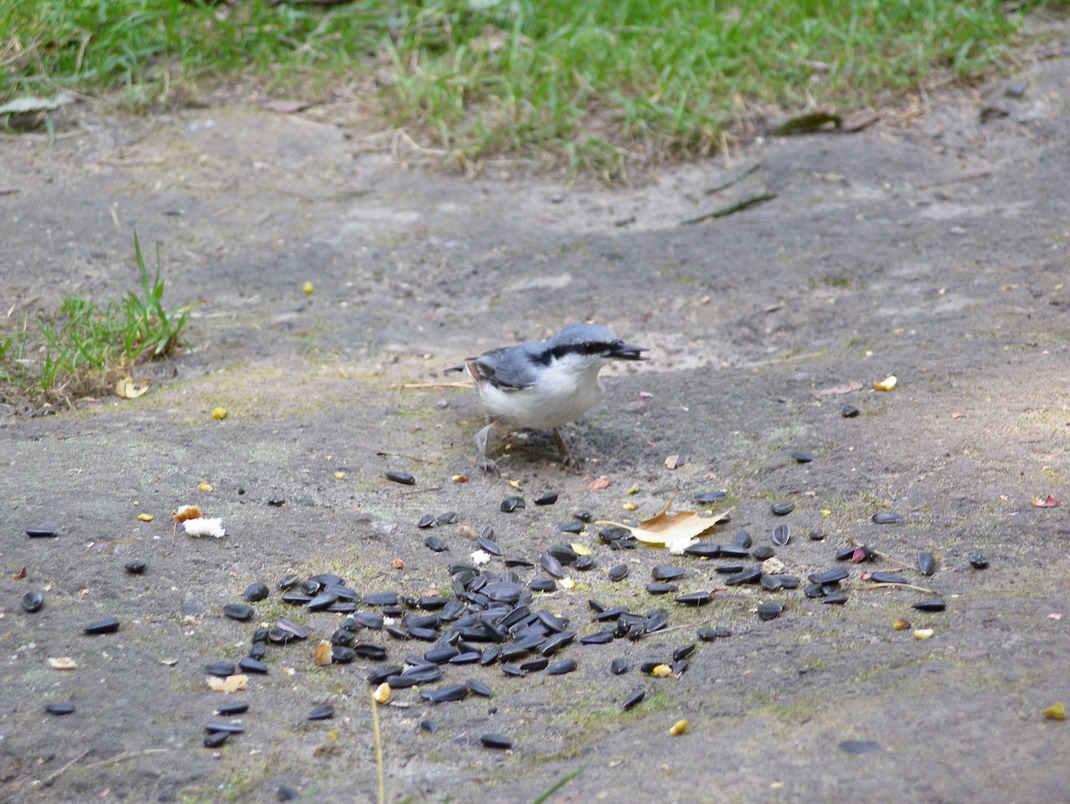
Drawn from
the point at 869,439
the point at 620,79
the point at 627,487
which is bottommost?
the point at 627,487

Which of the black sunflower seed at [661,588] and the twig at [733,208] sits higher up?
the twig at [733,208]

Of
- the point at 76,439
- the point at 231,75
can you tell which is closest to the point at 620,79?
the point at 231,75

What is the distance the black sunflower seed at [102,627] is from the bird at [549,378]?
1.86 meters

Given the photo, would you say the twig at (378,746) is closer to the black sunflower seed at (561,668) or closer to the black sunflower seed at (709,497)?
the black sunflower seed at (561,668)

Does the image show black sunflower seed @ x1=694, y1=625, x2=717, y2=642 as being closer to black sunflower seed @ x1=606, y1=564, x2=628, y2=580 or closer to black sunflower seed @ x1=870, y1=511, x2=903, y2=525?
black sunflower seed @ x1=606, y1=564, x2=628, y2=580

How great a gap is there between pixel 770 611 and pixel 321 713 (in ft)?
4.58

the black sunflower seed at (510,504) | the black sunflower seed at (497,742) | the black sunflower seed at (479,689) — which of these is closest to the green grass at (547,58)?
the black sunflower seed at (510,504)

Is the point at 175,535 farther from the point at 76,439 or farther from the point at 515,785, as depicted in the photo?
the point at 515,785

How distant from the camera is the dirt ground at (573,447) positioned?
8.55ft

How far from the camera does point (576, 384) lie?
448 cm

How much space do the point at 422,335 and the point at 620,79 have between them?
3242mm

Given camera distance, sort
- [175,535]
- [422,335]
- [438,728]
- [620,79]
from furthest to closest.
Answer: [620,79] → [422,335] → [175,535] → [438,728]

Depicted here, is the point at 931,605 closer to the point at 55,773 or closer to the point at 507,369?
the point at 507,369

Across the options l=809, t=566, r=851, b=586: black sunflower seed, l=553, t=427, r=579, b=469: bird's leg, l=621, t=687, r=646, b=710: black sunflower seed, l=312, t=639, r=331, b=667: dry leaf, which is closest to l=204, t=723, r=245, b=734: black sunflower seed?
l=312, t=639, r=331, b=667: dry leaf
